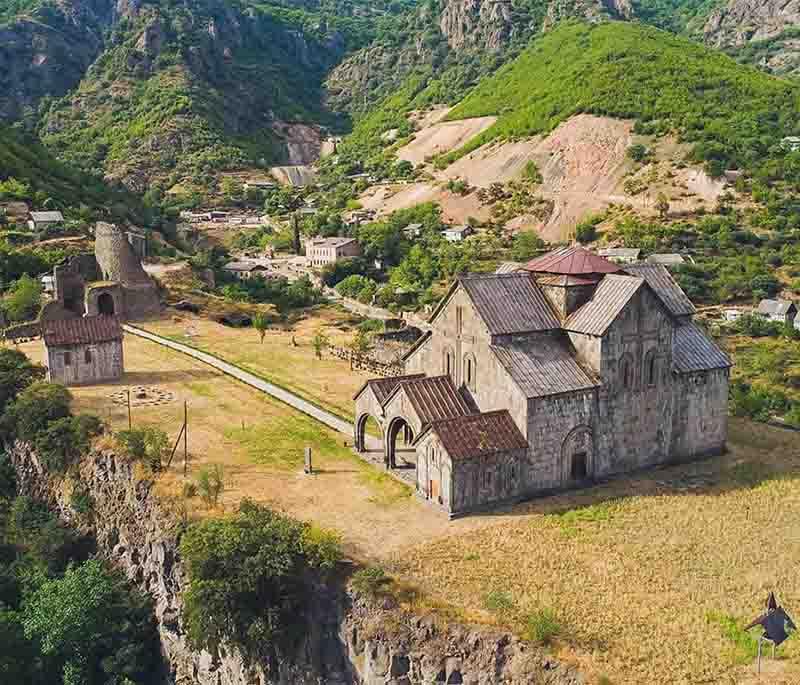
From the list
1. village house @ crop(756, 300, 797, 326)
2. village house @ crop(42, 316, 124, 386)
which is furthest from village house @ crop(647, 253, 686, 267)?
village house @ crop(42, 316, 124, 386)

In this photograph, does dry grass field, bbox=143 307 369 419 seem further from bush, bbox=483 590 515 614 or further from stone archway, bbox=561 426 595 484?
bush, bbox=483 590 515 614

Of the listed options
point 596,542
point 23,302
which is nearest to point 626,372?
point 596,542

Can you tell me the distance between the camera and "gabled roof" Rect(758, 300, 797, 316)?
84.1 metres

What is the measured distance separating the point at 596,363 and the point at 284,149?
166 m

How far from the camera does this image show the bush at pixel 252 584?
25.5 meters

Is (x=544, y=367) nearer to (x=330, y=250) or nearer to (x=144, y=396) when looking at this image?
(x=144, y=396)

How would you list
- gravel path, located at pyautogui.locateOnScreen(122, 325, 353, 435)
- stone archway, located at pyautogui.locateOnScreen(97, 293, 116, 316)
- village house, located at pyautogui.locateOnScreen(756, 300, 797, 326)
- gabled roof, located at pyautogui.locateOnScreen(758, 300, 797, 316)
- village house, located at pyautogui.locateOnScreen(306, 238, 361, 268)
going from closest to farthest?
gravel path, located at pyautogui.locateOnScreen(122, 325, 353, 435), stone archway, located at pyautogui.locateOnScreen(97, 293, 116, 316), village house, located at pyautogui.locateOnScreen(756, 300, 797, 326), gabled roof, located at pyautogui.locateOnScreen(758, 300, 797, 316), village house, located at pyautogui.locateOnScreen(306, 238, 361, 268)

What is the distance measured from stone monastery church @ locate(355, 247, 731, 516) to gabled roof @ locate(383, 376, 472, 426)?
0.05 meters

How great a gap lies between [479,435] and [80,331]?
85.9 feet

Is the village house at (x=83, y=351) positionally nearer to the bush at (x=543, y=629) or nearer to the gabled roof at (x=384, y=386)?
the gabled roof at (x=384, y=386)

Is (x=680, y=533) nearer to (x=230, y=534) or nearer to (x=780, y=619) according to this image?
(x=780, y=619)

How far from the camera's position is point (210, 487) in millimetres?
31703

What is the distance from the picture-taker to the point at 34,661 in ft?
96.5

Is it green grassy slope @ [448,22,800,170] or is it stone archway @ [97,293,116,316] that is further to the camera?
green grassy slope @ [448,22,800,170]
